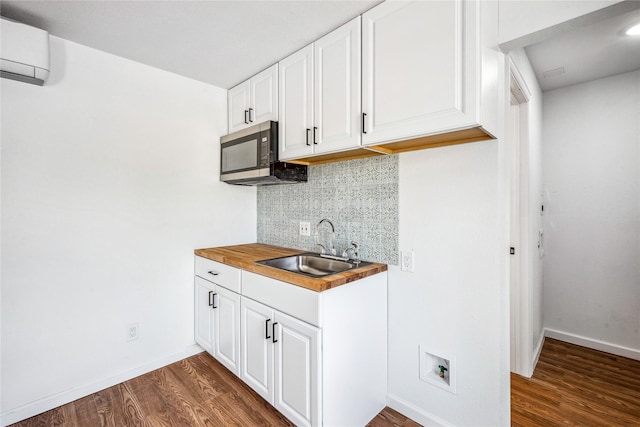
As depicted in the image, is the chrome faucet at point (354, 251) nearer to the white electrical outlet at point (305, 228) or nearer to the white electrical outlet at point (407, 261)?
the white electrical outlet at point (407, 261)

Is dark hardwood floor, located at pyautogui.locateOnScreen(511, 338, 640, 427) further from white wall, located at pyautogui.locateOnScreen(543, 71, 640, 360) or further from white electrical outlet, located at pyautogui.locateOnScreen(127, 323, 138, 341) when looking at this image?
white electrical outlet, located at pyautogui.locateOnScreen(127, 323, 138, 341)

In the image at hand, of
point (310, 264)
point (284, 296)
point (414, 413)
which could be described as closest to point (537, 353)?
point (414, 413)

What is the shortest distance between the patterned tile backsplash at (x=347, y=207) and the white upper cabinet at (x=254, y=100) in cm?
55

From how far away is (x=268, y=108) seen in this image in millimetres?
2139

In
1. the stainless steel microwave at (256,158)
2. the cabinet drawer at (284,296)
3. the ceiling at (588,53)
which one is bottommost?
the cabinet drawer at (284,296)

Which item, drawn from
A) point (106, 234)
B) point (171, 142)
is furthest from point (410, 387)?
point (171, 142)

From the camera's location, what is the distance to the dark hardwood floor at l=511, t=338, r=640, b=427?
1714mm

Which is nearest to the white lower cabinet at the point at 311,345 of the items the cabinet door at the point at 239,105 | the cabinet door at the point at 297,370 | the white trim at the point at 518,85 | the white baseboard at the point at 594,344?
the cabinet door at the point at 297,370

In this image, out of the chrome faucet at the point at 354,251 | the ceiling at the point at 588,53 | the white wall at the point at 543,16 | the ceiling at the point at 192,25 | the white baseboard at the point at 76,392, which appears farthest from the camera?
the chrome faucet at the point at 354,251

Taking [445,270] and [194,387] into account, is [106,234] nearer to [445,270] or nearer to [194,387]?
[194,387]

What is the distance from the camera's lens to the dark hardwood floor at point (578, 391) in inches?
67.5

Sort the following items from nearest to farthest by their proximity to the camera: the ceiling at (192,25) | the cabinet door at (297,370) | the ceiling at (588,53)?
the cabinet door at (297,370) → the ceiling at (192,25) → the ceiling at (588,53)

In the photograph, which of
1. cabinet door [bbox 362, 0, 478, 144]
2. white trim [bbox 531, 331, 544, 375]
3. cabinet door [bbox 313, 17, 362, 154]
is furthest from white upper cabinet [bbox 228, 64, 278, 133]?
white trim [bbox 531, 331, 544, 375]

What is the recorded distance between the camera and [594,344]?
→ 2566 mm
